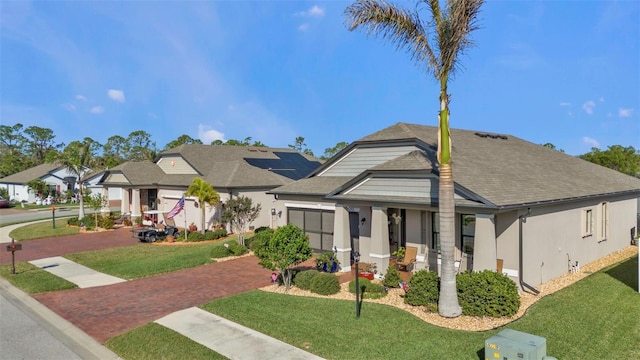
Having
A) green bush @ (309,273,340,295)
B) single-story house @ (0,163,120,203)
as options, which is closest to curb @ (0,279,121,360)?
green bush @ (309,273,340,295)

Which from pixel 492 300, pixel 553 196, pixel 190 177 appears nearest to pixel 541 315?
pixel 492 300

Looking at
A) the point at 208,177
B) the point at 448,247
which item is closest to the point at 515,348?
the point at 448,247

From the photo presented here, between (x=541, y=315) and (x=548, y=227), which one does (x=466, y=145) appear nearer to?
(x=548, y=227)

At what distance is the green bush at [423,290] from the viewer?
11695 mm

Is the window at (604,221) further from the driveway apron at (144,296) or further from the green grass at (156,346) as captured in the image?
the green grass at (156,346)

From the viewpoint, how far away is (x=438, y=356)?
8375 millimetres

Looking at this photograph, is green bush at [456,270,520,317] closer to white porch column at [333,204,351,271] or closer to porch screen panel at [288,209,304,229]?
white porch column at [333,204,351,271]

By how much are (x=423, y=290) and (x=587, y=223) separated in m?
10.3

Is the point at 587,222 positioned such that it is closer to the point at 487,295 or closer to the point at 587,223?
the point at 587,223

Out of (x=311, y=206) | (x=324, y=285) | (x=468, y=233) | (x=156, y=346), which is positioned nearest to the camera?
(x=156, y=346)

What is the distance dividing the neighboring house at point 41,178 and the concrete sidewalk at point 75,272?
47.7m

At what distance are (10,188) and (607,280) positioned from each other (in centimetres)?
8033

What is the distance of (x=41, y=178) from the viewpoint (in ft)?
198

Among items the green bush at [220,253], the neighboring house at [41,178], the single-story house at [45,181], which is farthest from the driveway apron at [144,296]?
the neighboring house at [41,178]
